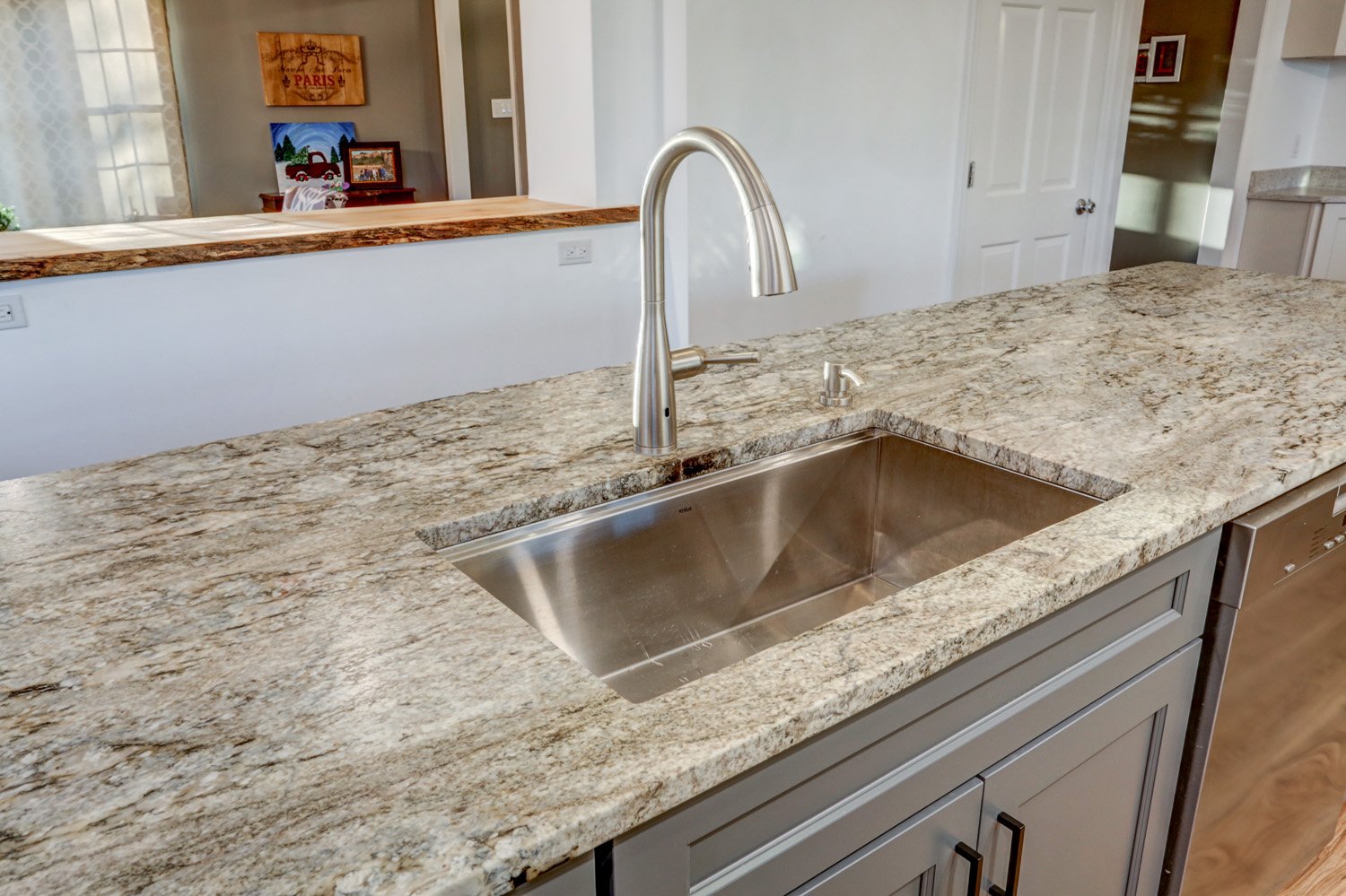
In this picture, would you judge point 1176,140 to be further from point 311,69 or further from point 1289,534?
point 1289,534

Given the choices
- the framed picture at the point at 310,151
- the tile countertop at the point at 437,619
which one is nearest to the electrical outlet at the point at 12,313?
the tile countertop at the point at 437,619

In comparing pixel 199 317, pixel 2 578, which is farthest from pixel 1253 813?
pixel 199 317

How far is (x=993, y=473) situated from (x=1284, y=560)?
1.38 feet

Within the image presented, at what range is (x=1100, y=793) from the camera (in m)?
1.28

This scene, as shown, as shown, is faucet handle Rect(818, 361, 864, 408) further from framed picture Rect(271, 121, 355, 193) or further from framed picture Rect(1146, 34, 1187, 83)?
framed picture Rect(1146, 34, 1187, 83)

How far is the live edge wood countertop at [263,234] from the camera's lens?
245 centimetres

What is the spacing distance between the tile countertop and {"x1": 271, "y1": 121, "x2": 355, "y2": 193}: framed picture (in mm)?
4935

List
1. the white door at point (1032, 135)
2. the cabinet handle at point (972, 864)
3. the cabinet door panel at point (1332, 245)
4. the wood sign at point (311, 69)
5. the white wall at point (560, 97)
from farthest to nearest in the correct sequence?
the wood sign at point (311, 69), the cabinet door panel at point (1332, 245), the white door at point (1032, 135), the white wall at point (560, 97), the cabinet handle at point (972, 864)

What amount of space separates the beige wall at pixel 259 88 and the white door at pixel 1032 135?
3.66m

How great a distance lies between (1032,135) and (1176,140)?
221cm

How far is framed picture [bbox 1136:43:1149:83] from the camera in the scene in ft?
19.7

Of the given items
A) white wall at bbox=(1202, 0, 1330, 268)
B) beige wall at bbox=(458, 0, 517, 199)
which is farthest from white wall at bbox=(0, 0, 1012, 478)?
beige wall at bbox=(458, 0, 517, 199)

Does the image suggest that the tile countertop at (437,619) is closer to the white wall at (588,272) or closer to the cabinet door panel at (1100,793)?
the cabinet door panel at (1100,793)

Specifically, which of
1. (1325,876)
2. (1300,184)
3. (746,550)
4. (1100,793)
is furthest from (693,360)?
(1300,184)
